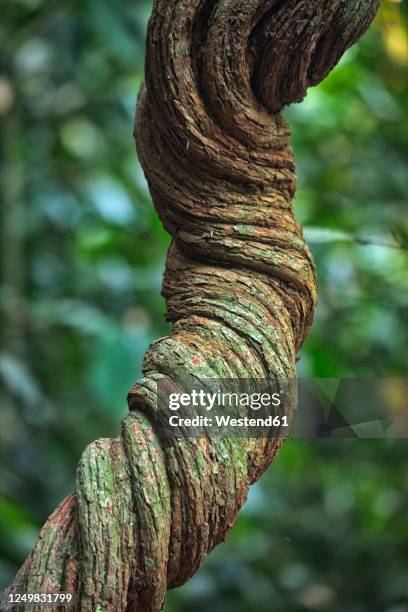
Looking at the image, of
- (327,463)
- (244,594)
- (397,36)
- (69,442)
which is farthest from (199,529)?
(327,463)

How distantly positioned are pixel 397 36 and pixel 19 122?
121 centimetres

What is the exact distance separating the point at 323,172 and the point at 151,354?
69.9 inches

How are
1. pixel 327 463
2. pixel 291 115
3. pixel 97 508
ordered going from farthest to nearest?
pixel 327 463 → pixel 291 115 → pixel 97 508

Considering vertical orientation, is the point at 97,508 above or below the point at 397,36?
below

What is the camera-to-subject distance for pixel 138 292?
229 cm

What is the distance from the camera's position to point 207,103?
0.78m

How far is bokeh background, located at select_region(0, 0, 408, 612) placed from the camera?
1921mm

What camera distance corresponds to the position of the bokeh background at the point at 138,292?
192 cm

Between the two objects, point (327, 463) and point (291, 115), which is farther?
point (327, 463)

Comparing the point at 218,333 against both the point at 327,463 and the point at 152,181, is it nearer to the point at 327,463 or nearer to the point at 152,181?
the point at 152,181

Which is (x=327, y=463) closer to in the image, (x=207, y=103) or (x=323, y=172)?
(x=323, y=172)

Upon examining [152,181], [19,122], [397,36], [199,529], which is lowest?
[199,529]

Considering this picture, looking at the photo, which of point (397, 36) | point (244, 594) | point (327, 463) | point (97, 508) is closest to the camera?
point (97, 508)

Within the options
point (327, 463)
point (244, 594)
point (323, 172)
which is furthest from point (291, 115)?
point (244, 594)
